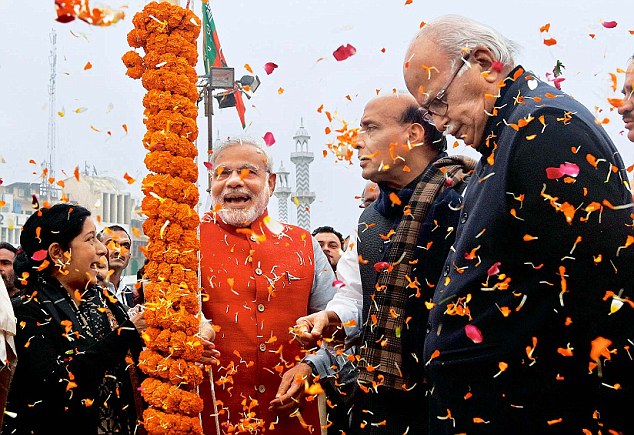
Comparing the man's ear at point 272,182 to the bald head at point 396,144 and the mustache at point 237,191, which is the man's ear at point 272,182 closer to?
the mustache at point 237,191

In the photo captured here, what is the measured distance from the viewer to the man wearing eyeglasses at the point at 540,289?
2.79m

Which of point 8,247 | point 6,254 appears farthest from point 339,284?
point 8,247

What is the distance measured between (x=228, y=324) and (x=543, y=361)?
2276mm

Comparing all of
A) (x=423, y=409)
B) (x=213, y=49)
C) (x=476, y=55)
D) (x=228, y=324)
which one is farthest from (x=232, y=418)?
(x=213, y=49)

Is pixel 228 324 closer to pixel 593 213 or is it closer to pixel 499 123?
pixel 499 123

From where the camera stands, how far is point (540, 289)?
2.89 metres

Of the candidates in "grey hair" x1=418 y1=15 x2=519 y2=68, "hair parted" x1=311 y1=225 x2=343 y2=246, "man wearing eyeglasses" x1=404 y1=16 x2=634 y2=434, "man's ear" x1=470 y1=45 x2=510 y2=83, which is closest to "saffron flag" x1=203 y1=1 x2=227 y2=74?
"hair parted" x1=311 y1=225 x2=343 y2=246

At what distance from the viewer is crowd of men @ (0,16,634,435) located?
2816 mm

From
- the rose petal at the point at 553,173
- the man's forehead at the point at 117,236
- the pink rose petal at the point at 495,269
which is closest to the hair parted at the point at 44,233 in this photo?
the man's forehead at the point at 117,236

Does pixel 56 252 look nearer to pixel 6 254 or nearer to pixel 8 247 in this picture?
pixel 6 254

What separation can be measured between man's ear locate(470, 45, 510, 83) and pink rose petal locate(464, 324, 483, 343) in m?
1.02

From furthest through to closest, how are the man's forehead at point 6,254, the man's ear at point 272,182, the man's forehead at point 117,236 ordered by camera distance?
the man's forehead at point 6,254
the man's forehead at point 117,236
the man's ear at point 272,182

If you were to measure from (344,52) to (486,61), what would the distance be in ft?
3.04

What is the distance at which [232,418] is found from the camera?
15.4 ft
